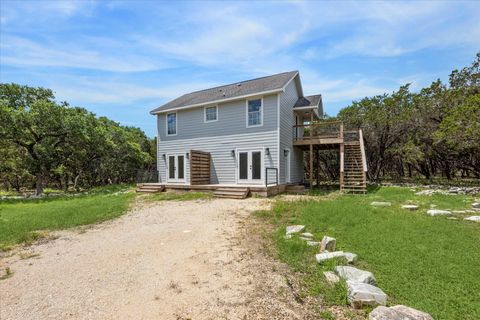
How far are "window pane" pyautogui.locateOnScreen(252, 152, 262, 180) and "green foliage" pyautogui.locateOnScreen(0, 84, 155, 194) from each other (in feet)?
34.7

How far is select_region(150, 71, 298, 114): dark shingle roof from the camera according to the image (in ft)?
45.7

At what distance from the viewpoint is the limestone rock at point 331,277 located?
358 cm

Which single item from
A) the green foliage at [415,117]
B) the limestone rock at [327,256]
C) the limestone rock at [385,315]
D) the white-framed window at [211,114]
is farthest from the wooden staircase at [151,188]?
the green foliage at [415,117]

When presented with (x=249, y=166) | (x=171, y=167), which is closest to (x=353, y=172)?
(x=249, y=166)

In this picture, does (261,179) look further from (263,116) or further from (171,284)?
(171,284)

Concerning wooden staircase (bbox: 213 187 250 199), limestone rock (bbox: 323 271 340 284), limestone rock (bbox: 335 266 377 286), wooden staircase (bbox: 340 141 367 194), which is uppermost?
wooden staircase (bbox: 340 141 367 194)

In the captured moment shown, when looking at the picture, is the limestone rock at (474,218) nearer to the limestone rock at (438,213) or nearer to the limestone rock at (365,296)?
the limestone rock at (438,213)

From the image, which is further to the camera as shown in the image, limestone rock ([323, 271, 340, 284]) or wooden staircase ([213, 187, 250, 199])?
wooden staircase ([213, 187, 250, 199])

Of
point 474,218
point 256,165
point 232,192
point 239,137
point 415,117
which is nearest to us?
point 474,218

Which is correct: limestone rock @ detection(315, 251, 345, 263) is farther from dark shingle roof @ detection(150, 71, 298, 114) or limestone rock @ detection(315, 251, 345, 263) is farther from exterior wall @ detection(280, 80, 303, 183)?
dark shingle roof @ detection(150, 71, 298, 114)

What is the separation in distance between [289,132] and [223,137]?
3931mm

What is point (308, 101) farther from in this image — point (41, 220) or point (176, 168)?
point (41, 220)

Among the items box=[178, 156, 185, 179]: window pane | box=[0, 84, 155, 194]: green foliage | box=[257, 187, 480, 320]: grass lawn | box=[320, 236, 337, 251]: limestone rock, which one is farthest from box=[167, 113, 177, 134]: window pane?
box=[320, 236, 337, 251]: limestone rock

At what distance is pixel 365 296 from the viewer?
3020 millimetres
